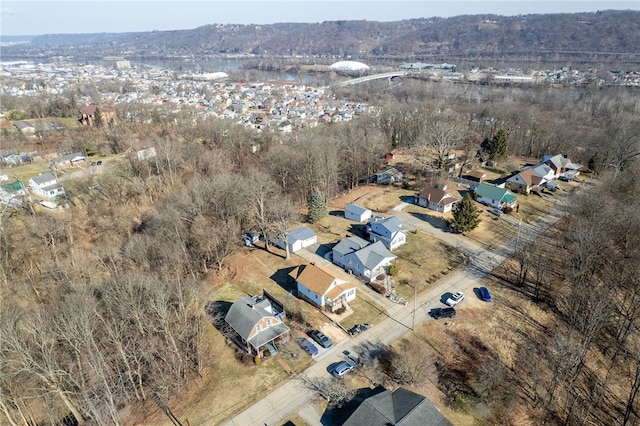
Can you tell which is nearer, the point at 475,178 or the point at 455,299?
the point at 455,299

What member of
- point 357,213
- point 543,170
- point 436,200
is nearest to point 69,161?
point 357,213

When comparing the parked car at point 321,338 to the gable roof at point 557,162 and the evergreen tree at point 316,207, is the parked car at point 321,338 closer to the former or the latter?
the evergreen tree at point 316,207

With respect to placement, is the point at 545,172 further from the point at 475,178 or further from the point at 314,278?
the point at 314,278

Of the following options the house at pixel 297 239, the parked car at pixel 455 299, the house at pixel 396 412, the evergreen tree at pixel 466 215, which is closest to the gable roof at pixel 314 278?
the house at pixel 297 239

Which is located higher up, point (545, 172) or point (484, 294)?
point (545, 172)

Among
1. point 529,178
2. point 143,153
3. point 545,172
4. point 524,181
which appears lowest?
point 524,181

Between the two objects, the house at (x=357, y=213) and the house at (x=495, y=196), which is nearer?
the house at (x=357, y=213)

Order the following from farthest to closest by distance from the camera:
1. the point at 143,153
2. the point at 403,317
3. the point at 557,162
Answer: the point at 557,162, the point at 143,153, the point at 403,317

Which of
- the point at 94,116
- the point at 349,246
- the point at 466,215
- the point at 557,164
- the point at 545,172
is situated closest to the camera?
the point at 349,246
